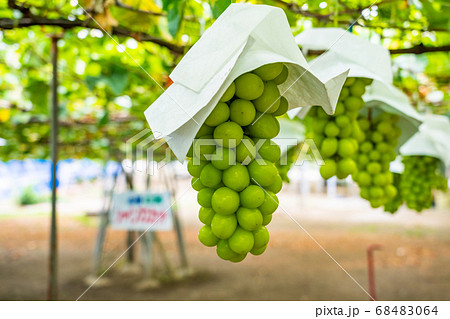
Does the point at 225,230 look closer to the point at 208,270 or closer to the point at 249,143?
the point at 249,143

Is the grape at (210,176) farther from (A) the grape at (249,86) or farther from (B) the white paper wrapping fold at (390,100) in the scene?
(B) the white paper wrapping fold at (390,100)

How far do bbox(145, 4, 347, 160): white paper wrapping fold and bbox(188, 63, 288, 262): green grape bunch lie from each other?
3 centimetres

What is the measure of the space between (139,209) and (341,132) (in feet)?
8.73

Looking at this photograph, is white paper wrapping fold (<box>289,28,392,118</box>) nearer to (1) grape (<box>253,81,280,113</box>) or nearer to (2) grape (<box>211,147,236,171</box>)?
(1) grape (<box>253,81,280,113</box>)

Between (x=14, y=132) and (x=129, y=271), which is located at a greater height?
(x=14, y=132)

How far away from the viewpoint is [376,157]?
103 centimetres

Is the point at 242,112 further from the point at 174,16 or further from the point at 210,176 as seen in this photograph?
the point at 174,16

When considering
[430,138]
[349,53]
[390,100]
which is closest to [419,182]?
[430,138]

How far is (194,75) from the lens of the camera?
498mm
